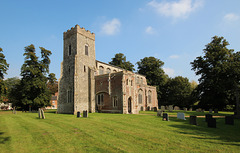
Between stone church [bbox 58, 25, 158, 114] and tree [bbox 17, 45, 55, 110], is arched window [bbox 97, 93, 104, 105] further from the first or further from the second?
tree [bbox 17, 45, 55, 110]

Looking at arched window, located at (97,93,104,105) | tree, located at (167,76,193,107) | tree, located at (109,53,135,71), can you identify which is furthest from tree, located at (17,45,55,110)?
tree, located at (167,76,193,107)

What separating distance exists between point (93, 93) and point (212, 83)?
2559 cm

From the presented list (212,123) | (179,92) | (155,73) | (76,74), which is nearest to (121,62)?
(155,73)

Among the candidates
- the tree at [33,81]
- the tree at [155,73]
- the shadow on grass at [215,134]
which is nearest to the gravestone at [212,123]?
the shadow on grass at [215,134]

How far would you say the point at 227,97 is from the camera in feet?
116

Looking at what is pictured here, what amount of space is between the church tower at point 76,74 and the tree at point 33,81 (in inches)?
276

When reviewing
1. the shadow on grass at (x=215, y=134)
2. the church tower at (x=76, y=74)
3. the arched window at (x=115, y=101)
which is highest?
the church tower at (x=76, y=74)

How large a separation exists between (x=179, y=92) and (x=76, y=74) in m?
38.0

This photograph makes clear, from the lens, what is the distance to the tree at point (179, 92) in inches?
1996

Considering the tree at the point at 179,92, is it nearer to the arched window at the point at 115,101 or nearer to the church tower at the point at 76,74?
the arched window at the point at 115,101

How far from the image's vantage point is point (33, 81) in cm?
3397

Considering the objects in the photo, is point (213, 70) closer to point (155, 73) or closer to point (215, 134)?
point (155, 73)

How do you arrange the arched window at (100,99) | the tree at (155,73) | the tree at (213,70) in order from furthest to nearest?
the tree at (155,73) < the tree at (213,70) < the arched window at (100,99)

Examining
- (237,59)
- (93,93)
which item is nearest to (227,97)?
(237,59)
